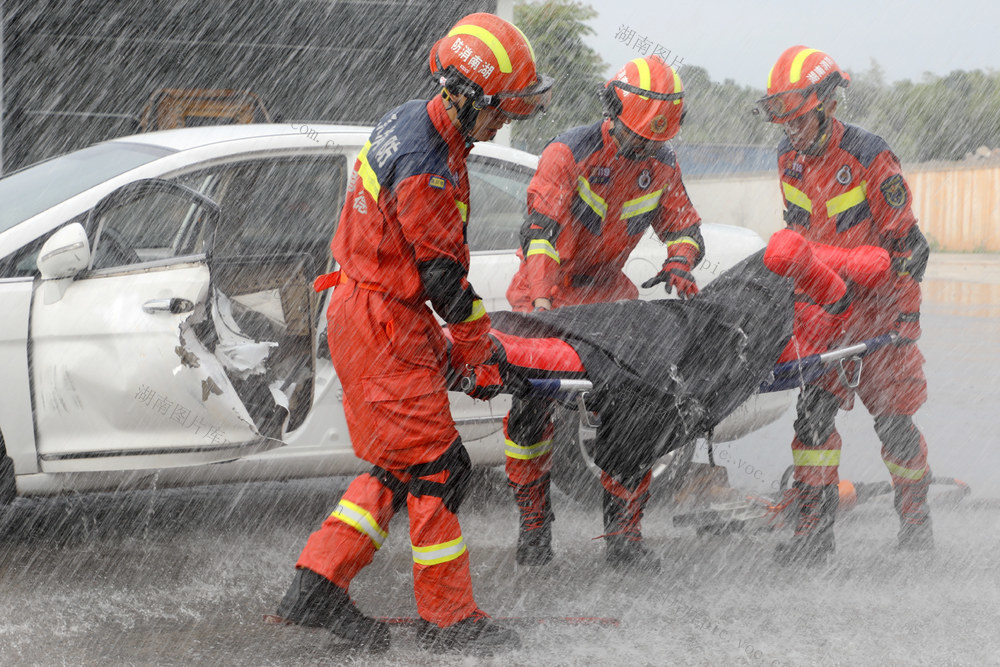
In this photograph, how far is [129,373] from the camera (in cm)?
390

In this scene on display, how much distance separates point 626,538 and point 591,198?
143 cm

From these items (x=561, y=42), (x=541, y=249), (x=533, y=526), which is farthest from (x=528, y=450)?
(x=561, y=42)

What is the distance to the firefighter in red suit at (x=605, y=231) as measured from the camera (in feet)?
13.8

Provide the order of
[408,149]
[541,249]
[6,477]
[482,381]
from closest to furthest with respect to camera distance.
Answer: [408,149], [482,381], [6,477], [541,249]

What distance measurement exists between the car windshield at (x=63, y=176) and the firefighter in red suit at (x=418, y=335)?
4.65 feet

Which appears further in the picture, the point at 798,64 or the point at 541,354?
the point at 798,64

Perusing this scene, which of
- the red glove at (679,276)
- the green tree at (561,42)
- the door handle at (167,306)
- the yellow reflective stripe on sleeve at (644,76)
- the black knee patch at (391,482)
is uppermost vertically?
the yellow reflective stripe on sleeve at (644,76)

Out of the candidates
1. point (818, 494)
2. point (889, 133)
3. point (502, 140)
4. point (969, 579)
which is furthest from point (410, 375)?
point (889, 133)

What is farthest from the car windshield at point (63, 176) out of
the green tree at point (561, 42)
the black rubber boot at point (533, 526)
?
the green tree at point (561, 42)

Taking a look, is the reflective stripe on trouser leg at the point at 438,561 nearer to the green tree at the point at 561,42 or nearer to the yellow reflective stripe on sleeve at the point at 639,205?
the yellow reflective stripe on sleeve at the point at 639,205

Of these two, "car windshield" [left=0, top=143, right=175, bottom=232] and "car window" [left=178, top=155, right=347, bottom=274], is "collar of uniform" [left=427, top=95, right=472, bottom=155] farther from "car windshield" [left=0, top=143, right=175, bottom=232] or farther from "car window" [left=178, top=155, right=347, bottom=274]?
"car windshield" [left=0, top=143, right=175, bottom=232]

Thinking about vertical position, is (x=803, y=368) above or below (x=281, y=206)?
above

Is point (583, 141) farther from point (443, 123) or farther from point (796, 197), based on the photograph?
point (443, 123)

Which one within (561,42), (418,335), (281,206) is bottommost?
(561,42)
